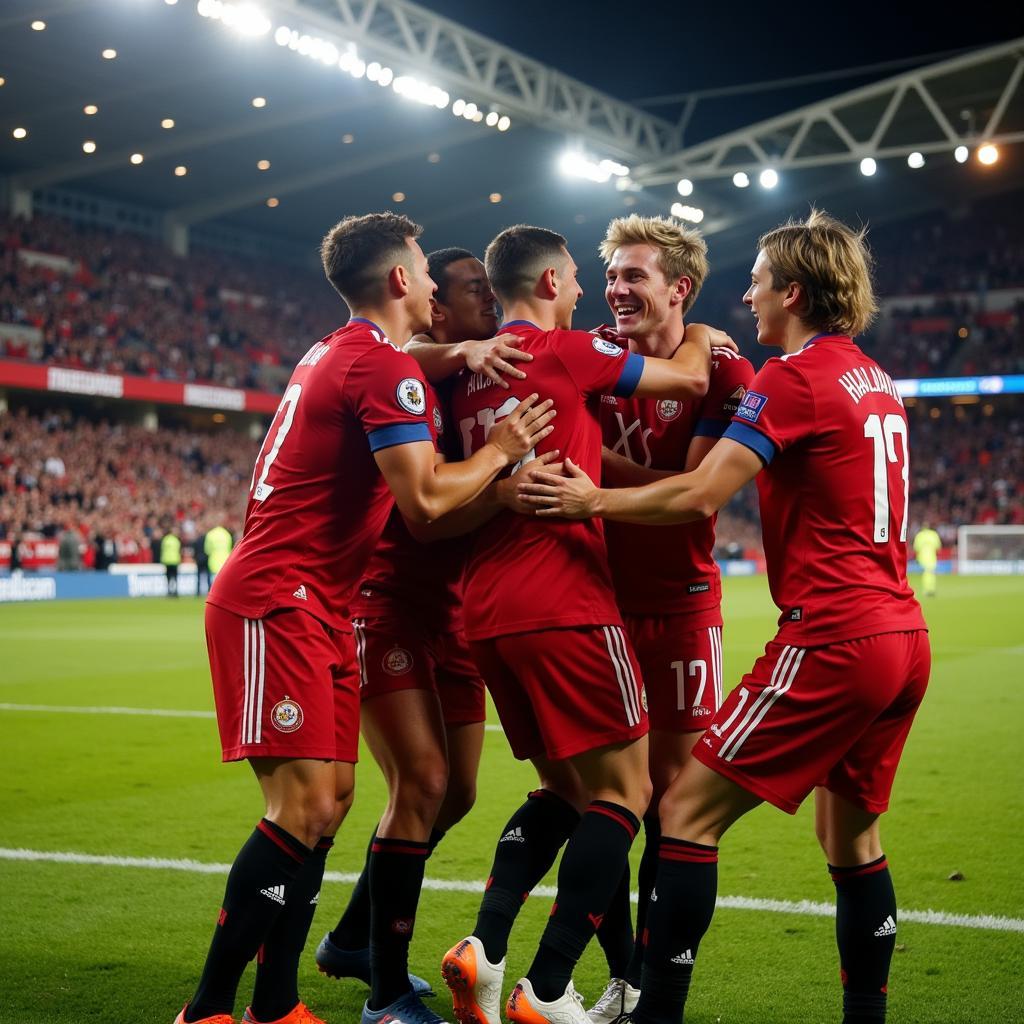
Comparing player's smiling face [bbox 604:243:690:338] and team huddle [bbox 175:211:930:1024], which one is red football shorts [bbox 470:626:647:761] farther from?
player's smiling face [bbox 604:243:690:338]

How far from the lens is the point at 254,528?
3.74m

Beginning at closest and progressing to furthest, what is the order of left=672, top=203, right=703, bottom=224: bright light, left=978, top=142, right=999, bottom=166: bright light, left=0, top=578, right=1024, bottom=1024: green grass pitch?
left=0, top=578, right=1024, bottom=1024: green grass pitch → left=978, top=142, right=999, bottom=166: bright light → left=672, top=203, right=703, bottom=224: bright light

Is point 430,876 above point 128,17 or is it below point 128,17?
below

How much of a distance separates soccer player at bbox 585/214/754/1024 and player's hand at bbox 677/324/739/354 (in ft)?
0.10

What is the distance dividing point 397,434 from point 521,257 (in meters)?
0.77

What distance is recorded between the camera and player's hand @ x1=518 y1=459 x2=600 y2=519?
3682 millimetres

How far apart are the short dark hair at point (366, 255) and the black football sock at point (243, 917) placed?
159cm

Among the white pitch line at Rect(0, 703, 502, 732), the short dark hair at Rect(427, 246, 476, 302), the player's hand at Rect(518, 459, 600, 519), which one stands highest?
the short dark hair at Rect(427, 246, 476, 302)

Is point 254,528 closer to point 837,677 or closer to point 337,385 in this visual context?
point 337,385

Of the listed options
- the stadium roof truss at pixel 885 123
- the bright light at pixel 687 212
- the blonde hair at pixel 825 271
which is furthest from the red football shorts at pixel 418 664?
the bright light at pixel 687 212

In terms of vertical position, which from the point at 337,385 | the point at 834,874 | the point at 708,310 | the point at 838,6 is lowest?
the point at 834,874

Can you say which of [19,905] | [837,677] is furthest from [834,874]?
[19,905]

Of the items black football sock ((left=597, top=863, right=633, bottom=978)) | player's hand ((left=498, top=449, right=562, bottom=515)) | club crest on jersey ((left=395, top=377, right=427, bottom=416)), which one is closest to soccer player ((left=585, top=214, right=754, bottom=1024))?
black football sock ((left=597, top=863, right=633, bottom=978))

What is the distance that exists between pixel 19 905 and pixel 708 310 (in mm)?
51537
